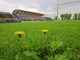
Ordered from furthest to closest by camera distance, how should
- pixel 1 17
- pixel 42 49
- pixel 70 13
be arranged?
pixel 70 13, pixel 1 17, pixel 42 49

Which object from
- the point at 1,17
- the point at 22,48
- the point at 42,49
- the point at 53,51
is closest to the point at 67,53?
the point at 53,51

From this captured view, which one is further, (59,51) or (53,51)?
(59,51)

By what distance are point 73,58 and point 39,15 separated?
69.6m

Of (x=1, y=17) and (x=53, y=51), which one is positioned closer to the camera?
(x=53, y=51)

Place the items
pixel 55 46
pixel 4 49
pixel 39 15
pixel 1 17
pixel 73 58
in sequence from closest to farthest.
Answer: pixel 73 58 → pixel 55 46 → pixel 4 49 → pixel 1 17 → pixel 39 15

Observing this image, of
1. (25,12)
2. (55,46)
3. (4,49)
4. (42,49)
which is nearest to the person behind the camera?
(55,46)

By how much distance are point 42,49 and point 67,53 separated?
363 mm

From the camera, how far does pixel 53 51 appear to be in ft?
6.39

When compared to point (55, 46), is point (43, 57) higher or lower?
lower

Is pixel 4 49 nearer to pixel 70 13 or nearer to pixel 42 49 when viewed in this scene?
pixel 42 49

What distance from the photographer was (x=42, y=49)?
206 cm

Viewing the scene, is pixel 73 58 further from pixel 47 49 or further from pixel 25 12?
pixel 25 12

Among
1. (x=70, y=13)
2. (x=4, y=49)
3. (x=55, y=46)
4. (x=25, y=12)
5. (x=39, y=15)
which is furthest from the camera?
(x=39, y=15)

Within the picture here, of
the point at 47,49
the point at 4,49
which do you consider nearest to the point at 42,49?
the point at 47,49
